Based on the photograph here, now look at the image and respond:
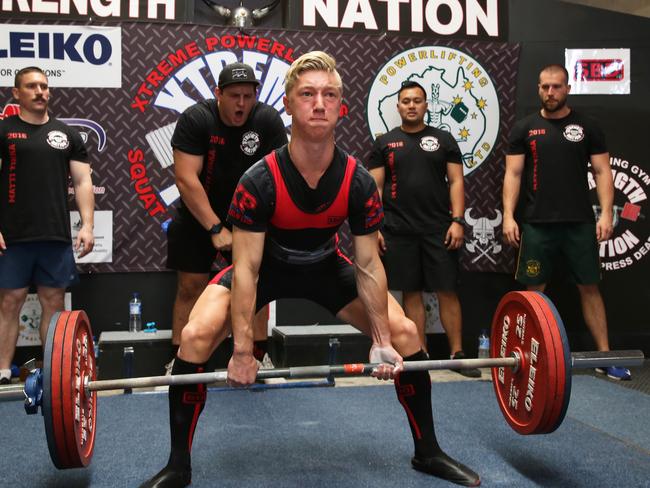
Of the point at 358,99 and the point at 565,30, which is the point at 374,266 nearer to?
the point at 358,99

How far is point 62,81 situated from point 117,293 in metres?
1.28

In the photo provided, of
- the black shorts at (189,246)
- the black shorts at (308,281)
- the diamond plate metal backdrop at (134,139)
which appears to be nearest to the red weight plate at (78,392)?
the black shorts at (308,281)

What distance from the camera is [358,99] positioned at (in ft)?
12.8

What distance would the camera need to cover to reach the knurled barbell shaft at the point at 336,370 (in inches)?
71.2

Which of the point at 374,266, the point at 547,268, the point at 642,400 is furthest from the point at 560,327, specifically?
the point at 547,268

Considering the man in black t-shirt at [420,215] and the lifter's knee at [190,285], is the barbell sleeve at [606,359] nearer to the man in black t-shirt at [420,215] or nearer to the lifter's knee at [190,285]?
the man in black t-shirt at [420,215]

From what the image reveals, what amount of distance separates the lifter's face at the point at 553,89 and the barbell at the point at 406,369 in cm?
183

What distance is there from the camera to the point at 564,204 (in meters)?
3.56

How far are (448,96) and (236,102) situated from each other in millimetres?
1752

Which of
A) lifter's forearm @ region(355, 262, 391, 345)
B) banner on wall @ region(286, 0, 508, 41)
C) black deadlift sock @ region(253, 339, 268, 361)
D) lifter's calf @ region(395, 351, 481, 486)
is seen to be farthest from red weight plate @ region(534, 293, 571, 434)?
banner on wall @ region(286, 0, 508, 41)

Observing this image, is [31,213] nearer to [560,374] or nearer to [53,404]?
[53,404]

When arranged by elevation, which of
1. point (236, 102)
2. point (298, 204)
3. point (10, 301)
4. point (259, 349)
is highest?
point (236, 102)

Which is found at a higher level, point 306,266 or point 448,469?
point 306,266

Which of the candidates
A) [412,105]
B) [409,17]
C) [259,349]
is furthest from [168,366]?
[409,17]
